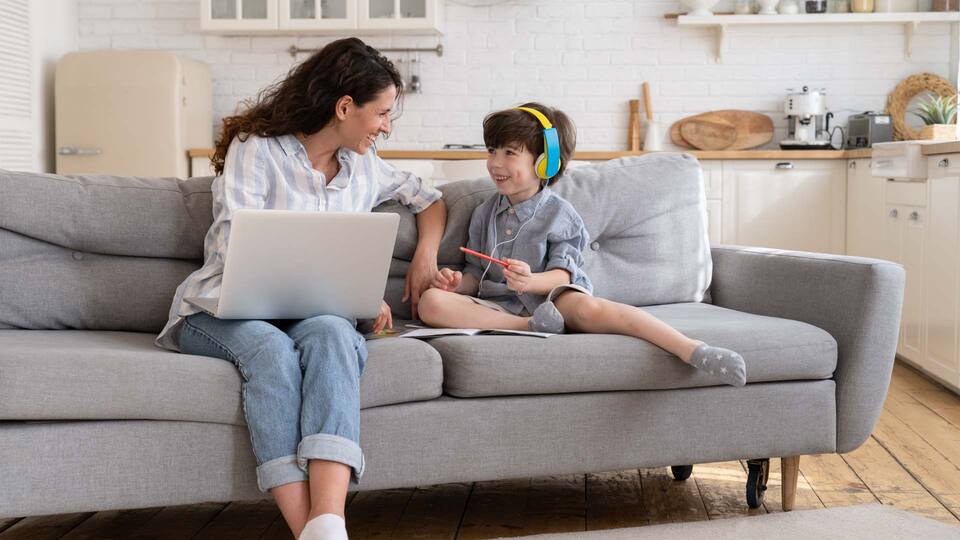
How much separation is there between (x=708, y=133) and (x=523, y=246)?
3.44 m

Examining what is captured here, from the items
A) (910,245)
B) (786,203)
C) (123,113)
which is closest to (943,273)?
(910,245)

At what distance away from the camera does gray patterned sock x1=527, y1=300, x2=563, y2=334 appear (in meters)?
2.46

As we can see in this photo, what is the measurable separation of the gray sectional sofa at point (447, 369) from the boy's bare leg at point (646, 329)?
0.04 meters

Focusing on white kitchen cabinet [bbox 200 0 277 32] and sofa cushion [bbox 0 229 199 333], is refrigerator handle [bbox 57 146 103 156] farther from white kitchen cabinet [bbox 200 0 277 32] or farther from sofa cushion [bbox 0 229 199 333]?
sofa cushion [bbox 0 229 199 333]

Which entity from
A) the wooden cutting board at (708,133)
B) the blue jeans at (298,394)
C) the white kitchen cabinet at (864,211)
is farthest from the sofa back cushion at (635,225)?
the wooden cutting board at (708,133)

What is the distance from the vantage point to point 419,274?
2719 millimetres

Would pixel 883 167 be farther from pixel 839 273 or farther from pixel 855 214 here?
pixel 839 273

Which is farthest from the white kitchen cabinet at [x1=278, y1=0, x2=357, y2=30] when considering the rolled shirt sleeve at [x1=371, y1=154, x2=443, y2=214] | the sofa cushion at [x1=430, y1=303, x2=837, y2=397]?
the sofa cushion at [x1=430, y1=303, x2=837, y2=397]

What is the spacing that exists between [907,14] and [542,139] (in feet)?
12.1

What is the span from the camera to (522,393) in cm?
228

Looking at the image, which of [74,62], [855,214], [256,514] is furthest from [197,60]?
[256,514]

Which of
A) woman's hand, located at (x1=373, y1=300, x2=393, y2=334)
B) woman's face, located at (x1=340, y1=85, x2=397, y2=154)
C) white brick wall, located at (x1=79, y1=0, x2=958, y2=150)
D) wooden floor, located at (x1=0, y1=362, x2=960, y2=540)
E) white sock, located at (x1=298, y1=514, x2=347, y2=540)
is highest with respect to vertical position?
white brick wall, located at (x1=79, y1=0, x2=958, y2=150)

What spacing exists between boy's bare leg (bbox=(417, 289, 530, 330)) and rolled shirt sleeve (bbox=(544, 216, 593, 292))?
175mm

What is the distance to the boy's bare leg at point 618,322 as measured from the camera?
7.52 feet
